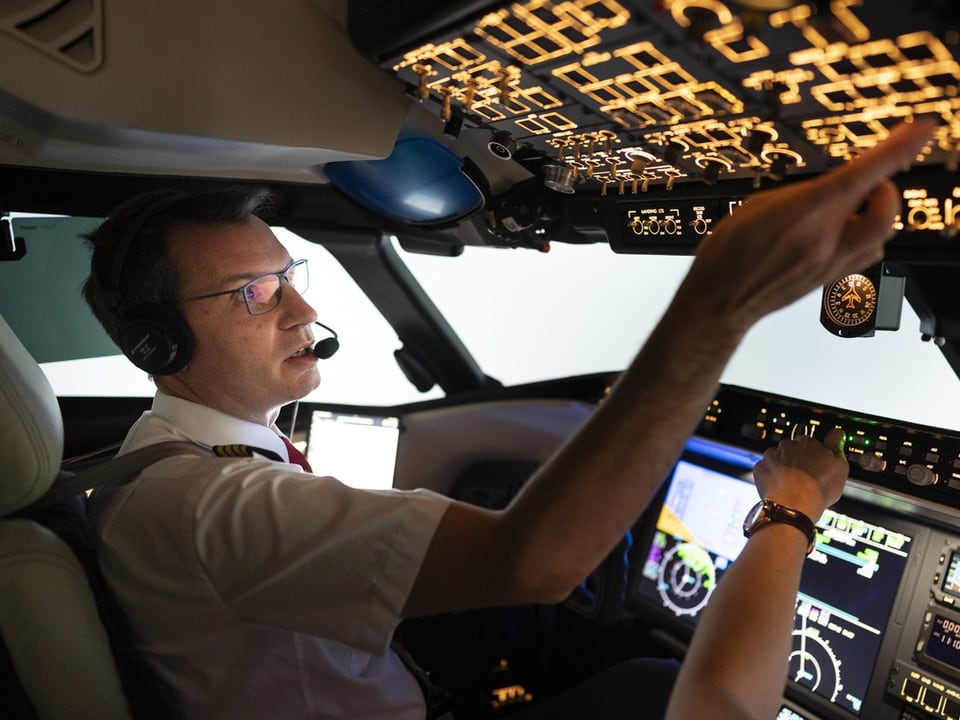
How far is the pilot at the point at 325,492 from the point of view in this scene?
0.56 meters

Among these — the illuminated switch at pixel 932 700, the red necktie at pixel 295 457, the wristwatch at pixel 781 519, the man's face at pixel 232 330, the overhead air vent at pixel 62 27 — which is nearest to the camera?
the overhead air vent at pixel 62 27

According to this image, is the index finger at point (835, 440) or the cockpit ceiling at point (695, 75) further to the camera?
the index finger at point (835, 440)

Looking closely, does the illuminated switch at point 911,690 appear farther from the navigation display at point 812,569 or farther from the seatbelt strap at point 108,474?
the seatbelt strap at point 108,474

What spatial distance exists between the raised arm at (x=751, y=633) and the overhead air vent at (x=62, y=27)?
3.63 feet

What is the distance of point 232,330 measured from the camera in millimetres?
1125

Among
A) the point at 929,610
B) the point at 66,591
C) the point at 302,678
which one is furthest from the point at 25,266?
the point at 929,610

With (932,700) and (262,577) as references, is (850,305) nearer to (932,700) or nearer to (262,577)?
(932,700)

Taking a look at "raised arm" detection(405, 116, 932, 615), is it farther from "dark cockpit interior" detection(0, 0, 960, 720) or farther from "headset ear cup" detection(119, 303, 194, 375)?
"headset ear cup" detection(119, 303, 194, 375)

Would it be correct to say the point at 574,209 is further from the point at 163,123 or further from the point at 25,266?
the point at 25,266

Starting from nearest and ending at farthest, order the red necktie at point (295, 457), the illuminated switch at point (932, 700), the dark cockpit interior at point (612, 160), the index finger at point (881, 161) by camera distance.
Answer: the index finger at point (881, 161) < the dark cockpit interior at point (612, 160) < the illuminated switch at point (932, 700) < the red necktie at point (295, 457)

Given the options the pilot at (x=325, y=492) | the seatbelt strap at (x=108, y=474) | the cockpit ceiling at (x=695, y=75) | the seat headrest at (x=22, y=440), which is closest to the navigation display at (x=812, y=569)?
the pilot at (x=325, y=492)

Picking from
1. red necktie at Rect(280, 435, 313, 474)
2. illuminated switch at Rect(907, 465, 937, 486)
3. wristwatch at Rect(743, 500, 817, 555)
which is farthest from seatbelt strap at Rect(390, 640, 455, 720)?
illuminated switch at Rect(907, 465, 937, 486)

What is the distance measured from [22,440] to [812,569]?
1476mm

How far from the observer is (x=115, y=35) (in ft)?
2.84
